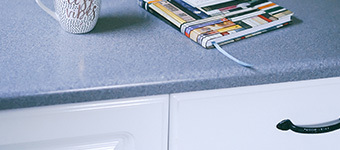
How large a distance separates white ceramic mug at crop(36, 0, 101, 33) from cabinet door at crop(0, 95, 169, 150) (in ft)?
0.63

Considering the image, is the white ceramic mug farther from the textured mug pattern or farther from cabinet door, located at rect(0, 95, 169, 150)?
cabinet door, located at rect(0, 95, 169, 150)

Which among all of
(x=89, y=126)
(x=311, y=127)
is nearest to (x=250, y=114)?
(x=311, y=127)

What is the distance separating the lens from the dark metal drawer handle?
816 millimetres

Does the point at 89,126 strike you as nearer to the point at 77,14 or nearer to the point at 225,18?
the point at 77,14

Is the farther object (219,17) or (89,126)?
(219,17)

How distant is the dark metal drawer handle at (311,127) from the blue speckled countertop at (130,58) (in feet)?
0.35

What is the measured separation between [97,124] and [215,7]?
384 mm

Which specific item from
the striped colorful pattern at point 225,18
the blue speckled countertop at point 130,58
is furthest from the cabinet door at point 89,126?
the striped colorful pattern at point 225,18

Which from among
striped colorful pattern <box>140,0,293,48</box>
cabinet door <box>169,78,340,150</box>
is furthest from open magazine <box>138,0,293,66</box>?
cabinet door <box>169,78,340,150</box>

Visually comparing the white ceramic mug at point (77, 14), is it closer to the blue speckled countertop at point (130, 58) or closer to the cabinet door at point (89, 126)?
the blue speckled countertop at point (130, 58)

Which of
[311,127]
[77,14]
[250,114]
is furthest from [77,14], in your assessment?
[311,127]

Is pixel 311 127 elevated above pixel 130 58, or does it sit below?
below

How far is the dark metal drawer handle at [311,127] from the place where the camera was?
82 cm

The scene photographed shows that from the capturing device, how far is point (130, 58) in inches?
29.0
